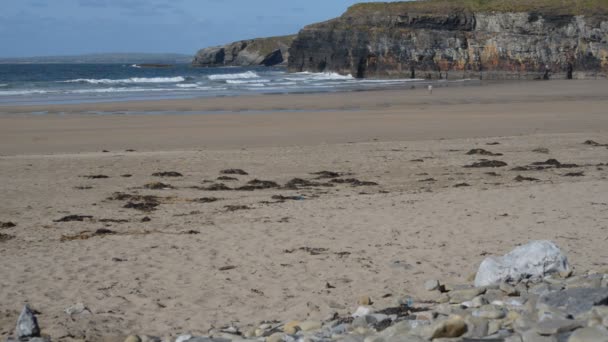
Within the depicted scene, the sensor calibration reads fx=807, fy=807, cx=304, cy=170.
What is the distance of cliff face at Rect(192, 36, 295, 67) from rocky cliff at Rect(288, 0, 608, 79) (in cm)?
5791

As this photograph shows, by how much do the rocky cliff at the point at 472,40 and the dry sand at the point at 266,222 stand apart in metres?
44.5

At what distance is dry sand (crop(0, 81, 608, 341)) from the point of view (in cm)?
648

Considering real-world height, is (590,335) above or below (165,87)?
above

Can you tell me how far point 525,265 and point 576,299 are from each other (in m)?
1.17

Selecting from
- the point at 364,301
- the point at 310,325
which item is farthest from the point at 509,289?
the point at 310,325

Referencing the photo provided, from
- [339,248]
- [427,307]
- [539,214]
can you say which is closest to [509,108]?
[539,214]

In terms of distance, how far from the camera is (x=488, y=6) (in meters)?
70.4

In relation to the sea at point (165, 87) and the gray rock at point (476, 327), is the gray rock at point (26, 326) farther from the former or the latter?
the sea at point (165, 87)

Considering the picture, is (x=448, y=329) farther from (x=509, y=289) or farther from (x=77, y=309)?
(x=77, y=309)

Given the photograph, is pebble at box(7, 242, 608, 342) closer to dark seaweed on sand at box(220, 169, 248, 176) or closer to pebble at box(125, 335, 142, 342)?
pebble at box(125, 335, 142, 342)

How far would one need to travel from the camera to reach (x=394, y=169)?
46.9 feet

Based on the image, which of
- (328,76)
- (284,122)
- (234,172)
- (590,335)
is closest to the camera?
(590,335)

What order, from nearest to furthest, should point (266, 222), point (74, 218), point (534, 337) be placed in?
point (534, 337)
point (266, 222)
point (74, 218)

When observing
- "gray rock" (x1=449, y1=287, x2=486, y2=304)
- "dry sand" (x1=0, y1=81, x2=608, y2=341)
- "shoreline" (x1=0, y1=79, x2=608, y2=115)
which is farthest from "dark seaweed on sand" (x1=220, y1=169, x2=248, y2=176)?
"shoreline" (x1=0, y1=79, x2=608, y2=115)
